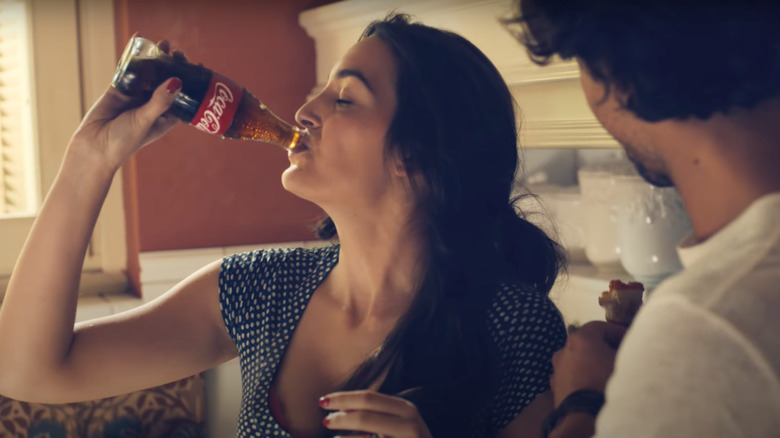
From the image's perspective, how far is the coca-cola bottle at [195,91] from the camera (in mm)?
1078

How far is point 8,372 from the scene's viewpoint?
1.12 meters

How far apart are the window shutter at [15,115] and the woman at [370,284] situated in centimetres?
96

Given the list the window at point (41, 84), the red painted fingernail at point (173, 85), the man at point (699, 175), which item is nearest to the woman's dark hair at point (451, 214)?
the red painted fingernail at point (173, 85)

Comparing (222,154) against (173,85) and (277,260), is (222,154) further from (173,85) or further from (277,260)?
(173,85)

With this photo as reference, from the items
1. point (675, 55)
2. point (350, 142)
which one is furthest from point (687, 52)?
point (350, 142)

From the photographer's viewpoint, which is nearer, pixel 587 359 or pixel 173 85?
pixel 587 359

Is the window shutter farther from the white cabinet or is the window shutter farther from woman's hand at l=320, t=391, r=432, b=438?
woman's hand at l=320, t=391, r=432, b=438

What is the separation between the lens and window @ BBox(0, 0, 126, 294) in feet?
6.42

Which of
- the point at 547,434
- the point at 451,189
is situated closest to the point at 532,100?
the point at 451,189

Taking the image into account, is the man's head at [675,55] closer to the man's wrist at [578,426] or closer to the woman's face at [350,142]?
the man's wrist at [578,426]

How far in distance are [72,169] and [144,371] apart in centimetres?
31

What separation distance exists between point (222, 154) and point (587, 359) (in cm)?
146

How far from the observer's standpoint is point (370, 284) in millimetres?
1177

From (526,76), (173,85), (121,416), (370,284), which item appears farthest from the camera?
(121,416)
